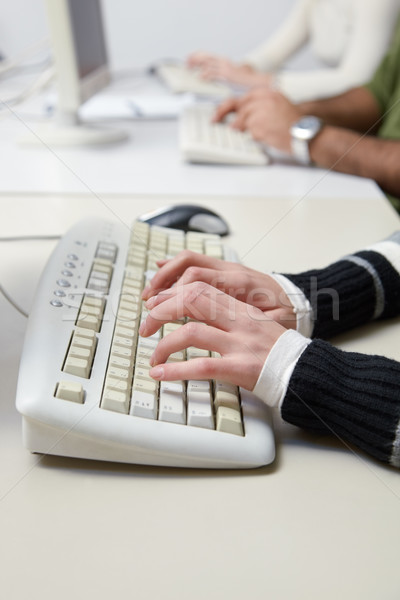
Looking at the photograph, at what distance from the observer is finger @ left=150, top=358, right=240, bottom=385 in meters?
0.45

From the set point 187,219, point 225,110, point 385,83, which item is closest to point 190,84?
point 225,110

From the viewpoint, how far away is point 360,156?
1140 mm

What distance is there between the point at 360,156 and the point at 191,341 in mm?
786

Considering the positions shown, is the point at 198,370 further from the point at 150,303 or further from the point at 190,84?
the point at 190,84

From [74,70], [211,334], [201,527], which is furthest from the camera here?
[74,70]

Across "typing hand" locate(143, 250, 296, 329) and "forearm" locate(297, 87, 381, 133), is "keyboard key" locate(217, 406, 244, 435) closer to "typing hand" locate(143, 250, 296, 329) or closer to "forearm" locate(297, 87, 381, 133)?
"typing hand" locate(143, 250, 296, 329)

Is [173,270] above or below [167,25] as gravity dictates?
above

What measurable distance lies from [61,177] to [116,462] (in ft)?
2.43

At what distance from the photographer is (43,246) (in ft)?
2.63

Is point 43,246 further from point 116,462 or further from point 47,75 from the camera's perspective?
point 47,75

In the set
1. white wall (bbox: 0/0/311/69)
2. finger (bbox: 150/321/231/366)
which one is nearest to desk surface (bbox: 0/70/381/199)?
finger (bbox: 150/321/231/366)

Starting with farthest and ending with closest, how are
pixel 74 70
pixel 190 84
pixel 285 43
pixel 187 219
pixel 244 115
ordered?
pixel 285 43
pixel 190 84
pixel 244 115
pixel 74 70
pixel 187 219

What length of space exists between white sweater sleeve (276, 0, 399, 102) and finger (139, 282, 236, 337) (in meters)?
1.42

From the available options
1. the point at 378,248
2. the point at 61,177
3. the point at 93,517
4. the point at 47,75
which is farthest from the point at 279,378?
the point at 47,75
